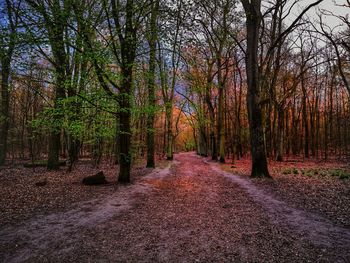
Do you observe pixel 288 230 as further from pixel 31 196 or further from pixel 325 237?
pixel 31 196

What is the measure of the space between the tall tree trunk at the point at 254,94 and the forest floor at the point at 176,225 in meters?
3.19

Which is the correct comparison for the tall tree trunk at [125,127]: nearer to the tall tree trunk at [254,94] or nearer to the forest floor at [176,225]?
the forest floor at [176,225]

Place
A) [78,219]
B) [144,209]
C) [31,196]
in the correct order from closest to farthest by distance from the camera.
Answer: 1. [78,219]
2. [144,209]
3. [31,196]


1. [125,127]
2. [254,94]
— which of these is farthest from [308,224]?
[254,94]

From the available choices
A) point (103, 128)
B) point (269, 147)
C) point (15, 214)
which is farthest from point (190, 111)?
point (15, 214)

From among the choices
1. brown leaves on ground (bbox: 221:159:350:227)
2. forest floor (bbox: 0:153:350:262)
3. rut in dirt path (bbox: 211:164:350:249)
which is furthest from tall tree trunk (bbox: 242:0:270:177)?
rut in dirt path (bbox: 211:164:350:249)

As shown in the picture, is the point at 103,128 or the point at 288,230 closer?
the point at 288,230

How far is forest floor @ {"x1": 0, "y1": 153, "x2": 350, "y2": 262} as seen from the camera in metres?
4.02

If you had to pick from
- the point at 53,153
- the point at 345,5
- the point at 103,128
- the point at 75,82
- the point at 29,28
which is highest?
the point at 345,5

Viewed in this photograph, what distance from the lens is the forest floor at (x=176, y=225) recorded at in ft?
13.2

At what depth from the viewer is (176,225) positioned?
5484 mm

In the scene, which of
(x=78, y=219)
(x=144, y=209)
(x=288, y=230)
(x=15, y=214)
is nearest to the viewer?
(x=288, y=230)

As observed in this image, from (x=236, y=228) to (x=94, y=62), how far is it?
312 inches

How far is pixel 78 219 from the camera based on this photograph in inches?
232
